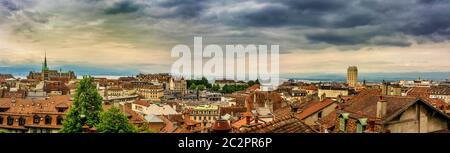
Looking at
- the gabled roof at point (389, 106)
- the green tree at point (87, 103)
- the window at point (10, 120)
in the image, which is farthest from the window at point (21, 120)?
the gabled roof at point (389, 106)

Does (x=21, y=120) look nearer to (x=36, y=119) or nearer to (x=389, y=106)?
(x=36, y=119)

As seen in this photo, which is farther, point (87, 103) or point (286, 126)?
point (87, 103)

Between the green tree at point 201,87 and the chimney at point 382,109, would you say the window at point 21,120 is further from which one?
the green tree at point 201,87

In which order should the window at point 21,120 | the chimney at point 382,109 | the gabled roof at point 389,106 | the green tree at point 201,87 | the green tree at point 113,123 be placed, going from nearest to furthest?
the gabled roof at point 389,106 < the chimney at point 382,109 < the green tree at point 113,123 < the window at point 21,120 < the green tree at point 201,87

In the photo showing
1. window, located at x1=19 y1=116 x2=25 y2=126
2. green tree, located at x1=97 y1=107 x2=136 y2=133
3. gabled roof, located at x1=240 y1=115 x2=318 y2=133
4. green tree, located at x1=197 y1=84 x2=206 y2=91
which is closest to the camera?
gabled roof, located at x1=240 y1=115 x2=318 y2=133

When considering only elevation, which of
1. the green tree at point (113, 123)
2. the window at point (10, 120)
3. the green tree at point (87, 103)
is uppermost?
the green tree at point (87, 103)

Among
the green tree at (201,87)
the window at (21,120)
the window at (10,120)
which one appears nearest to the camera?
the window at (21,120)

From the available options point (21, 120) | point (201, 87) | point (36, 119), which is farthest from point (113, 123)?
point (201, 87)

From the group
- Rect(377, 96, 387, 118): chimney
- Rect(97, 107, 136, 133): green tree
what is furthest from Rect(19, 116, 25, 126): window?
Rect(377, 96, 387, 118): chimney

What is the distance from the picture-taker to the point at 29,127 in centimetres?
1980

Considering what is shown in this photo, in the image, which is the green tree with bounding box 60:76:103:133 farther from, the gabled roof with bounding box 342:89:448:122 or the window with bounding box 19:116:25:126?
the gabled roof with bounding box 342:89:448:122
